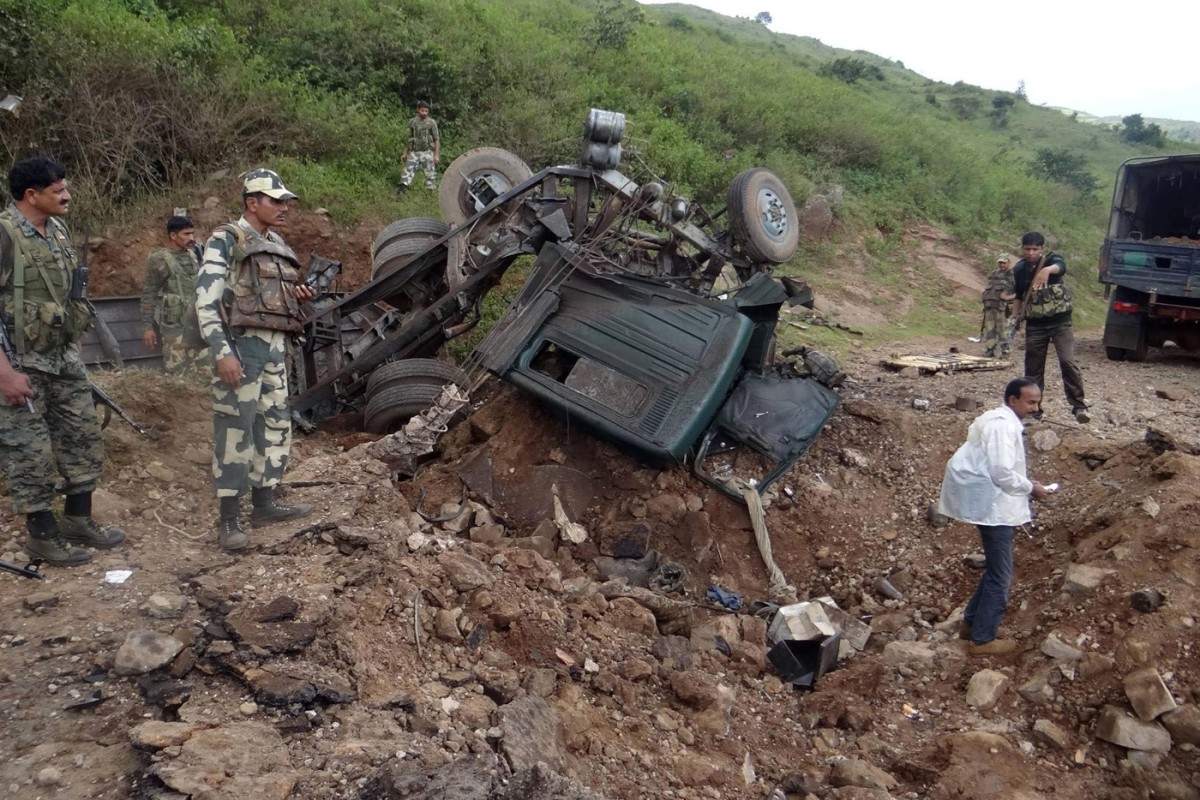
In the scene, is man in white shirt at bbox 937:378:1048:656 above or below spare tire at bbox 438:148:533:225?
below

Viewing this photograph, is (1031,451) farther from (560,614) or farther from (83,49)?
(83,49)

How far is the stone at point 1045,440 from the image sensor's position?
524 cm

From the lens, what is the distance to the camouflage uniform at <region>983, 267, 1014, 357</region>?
9500 mm

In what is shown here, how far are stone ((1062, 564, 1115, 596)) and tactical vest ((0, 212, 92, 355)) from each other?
449cm

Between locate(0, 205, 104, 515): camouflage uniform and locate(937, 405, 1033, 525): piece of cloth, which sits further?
locate(937, 405, 1033, 525): piece of cloth

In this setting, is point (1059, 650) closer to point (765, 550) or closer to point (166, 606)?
point (765, 550)

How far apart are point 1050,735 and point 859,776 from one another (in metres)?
0.84

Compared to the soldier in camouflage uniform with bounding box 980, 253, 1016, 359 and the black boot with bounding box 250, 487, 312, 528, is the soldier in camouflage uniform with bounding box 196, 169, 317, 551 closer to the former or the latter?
the black boot with bounding box 250, 487, 312, 528

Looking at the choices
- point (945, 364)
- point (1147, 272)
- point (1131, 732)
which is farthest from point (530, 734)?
point (1147, 272)

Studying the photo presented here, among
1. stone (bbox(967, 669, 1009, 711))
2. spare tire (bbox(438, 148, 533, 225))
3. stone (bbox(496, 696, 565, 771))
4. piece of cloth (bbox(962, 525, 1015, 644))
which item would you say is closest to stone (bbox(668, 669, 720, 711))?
stone (bbox(496, 696, 565, 771))

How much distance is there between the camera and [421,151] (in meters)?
10.9

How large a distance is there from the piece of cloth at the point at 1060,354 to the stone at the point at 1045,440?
1.10 meters

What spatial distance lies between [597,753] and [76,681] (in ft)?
5.52

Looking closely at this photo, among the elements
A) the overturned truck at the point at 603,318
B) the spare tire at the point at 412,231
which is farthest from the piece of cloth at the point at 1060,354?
the spare tire at the point at 412,231
